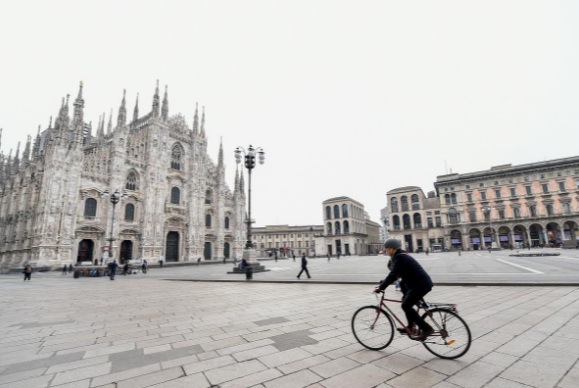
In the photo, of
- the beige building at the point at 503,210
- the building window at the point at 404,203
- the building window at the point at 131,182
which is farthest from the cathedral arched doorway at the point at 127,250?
the building window at the point at 404,203

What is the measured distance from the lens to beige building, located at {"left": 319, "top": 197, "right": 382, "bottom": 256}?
65062mm

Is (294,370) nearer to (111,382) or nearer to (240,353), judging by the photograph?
(240,353)

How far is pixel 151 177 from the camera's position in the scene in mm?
35094

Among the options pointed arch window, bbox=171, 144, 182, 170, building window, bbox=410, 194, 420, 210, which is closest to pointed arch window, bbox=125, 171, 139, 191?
pointed arch window, bbox=171, 144, 182, 170

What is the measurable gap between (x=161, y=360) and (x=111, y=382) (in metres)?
0.67

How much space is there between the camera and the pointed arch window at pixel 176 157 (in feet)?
130

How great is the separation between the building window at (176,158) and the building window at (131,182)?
5854 millimetres

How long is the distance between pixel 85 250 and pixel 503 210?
67.1 m

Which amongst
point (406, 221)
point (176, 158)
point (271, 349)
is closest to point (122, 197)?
point (176, 158)

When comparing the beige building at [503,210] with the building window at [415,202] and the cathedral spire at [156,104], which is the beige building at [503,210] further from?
the cathedral spire at [156,104]

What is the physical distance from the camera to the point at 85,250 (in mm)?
29188

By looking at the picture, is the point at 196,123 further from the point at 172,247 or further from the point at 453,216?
the point at 453,216

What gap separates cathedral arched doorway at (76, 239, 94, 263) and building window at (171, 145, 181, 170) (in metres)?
14.4

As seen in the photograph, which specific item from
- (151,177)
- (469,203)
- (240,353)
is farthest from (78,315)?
(469,203)
